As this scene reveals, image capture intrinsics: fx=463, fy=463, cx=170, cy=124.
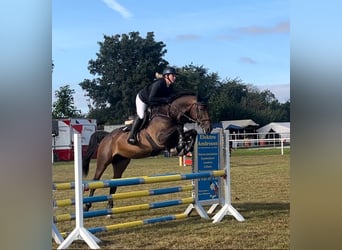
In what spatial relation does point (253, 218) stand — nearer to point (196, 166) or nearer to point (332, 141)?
point (196, 166)

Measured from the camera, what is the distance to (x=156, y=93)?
2523mm

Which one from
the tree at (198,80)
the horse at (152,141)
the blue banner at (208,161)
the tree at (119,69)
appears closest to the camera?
the tree at (119,69)

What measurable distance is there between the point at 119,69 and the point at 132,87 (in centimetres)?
17

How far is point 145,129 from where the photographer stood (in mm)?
2986

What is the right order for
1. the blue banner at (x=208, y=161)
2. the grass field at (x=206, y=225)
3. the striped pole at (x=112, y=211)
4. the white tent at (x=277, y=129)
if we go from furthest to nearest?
the blue banner at (x=208, y=161), the striped pole at (x=112, y=211), the grass field at (x=206, y=225), the white tent at (x=277, y=129)

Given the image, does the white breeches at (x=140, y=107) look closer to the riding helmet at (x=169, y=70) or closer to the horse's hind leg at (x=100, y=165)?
the riding helmet at (x=169, y=70)

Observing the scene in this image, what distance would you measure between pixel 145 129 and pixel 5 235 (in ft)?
4.87

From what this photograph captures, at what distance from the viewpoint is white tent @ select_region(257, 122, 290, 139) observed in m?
1.84

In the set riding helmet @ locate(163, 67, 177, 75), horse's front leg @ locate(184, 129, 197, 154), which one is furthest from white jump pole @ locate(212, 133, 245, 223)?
riding helmet @ locate(163, 67, 177, 75)

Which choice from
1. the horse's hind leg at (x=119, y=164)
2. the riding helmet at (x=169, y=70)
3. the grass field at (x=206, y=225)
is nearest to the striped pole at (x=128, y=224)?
the grass field at (x=206, y=225)

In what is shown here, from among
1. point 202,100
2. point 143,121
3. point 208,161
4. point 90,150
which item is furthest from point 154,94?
point 208,161

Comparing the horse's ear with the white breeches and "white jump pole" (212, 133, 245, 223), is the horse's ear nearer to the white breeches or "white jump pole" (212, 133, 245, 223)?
the white breeches

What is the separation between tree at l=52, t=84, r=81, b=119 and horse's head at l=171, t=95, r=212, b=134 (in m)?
0.85

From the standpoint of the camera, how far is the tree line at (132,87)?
6.30 ft
